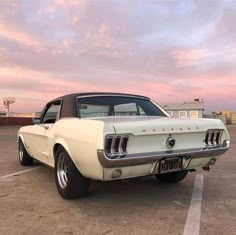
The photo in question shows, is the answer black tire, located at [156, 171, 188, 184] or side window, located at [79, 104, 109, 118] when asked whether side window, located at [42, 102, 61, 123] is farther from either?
black tire, located at [156, 171, 188, 184]

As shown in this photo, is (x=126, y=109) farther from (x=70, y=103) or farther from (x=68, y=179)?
(x=68, y=179)

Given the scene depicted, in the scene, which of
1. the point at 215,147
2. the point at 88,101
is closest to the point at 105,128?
the point at 88,101

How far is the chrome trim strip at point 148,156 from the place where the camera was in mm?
3725

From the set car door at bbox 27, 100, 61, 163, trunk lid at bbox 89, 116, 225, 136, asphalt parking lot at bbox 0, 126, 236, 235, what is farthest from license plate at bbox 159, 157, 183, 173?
car door at bbox 27, 100, 61, 163

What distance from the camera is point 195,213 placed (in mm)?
4000

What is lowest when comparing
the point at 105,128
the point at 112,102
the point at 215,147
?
the point at 215,147

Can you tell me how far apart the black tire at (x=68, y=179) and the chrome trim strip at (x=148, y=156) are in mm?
786

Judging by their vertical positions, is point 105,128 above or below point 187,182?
above

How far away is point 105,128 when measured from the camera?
376 cm

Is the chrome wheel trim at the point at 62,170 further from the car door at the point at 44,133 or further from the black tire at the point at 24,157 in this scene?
the black tire at the point at 24,157

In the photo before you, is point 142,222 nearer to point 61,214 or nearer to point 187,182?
point 61,214

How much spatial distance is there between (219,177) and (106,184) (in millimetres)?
2288

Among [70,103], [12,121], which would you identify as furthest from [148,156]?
[12,121]

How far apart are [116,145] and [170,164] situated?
84cm
